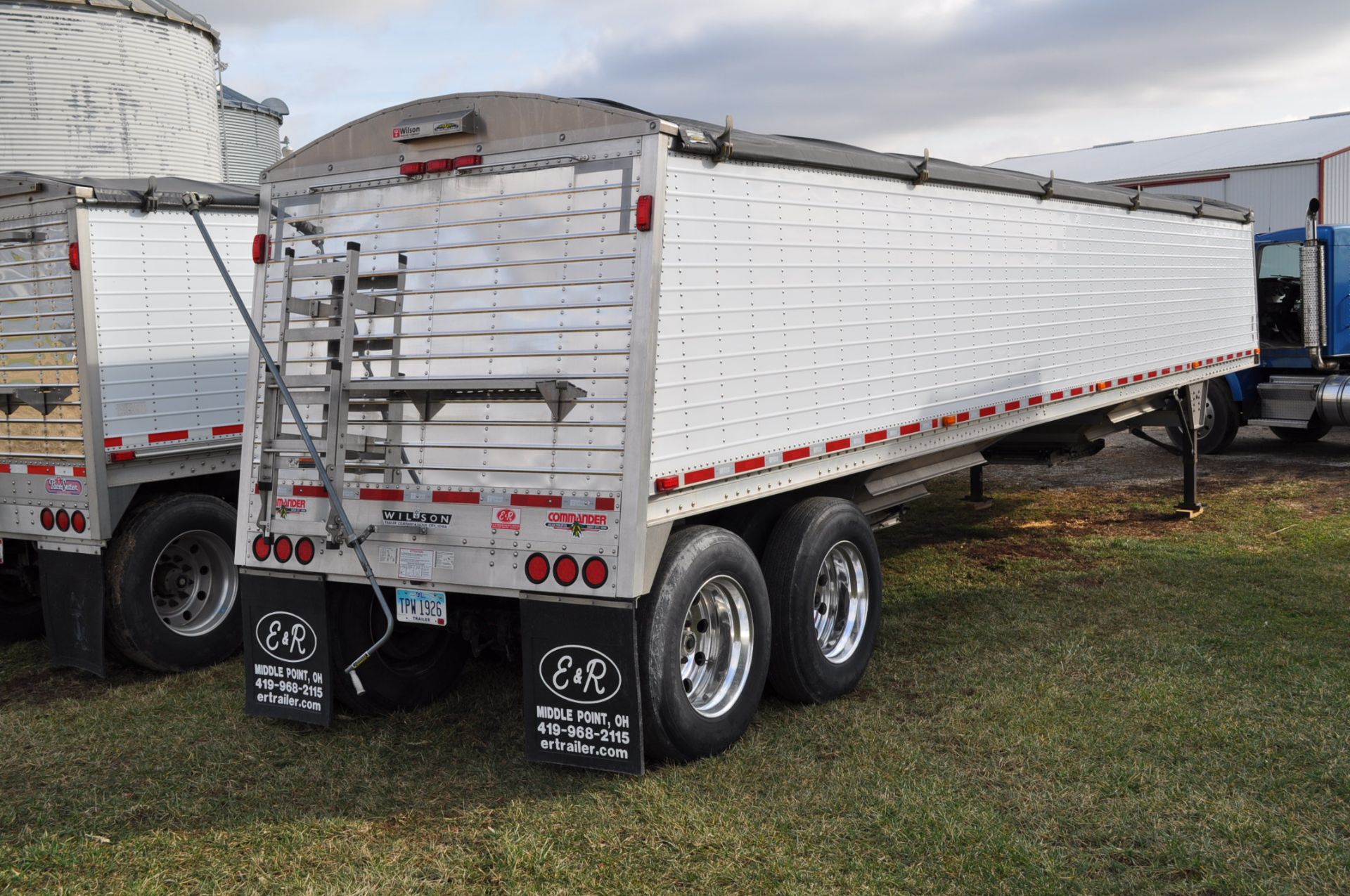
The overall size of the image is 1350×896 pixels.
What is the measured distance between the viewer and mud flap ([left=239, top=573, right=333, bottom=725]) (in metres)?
5.65

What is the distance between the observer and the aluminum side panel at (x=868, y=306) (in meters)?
5.17

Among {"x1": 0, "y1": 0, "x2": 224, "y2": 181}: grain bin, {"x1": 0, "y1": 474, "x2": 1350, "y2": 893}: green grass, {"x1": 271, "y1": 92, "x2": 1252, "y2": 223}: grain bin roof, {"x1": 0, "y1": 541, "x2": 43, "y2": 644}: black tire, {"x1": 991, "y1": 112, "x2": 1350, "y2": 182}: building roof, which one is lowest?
{"x1": 0, "y1": 474, "x2": 1350, "y2": 893}: green grass

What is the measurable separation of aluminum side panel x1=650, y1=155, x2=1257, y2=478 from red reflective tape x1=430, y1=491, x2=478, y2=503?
86 cm

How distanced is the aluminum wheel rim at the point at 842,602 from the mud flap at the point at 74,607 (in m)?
4.22

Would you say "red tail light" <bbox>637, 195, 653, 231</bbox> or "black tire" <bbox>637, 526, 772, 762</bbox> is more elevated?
"red tail light" <bbox>637, 195, 653, 231</bbox>

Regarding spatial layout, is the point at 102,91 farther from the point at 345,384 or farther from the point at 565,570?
the point at 565,570

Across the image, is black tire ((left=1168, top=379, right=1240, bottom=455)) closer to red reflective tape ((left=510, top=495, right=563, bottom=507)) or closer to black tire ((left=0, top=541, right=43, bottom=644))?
red reflective tape ((left=510, top=495, right=563, bottom=507))

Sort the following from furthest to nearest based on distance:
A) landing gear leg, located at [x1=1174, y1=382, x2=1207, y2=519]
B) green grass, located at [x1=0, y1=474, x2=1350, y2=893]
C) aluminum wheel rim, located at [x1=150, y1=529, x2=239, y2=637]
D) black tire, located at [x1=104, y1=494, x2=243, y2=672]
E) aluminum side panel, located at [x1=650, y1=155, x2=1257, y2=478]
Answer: landing gear leg, located at [x1=1174, y1=382, x2=1207, y2=519], aluminum wheel rim, located at [x1=150, y1=529, x2=239, y2=637], black tire, located at [x1=104, y1=494, x2=243, y2=672], aluminum side panel, located at [x1=650, y1=155, x2=1257, y2=478], green grass, located at [x1=0, y1=474, x2=1350, y2=893]

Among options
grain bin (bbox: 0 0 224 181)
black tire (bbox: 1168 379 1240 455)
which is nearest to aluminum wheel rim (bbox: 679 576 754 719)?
grain bin (bbox: 0 0 224 181)

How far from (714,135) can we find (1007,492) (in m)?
9.04

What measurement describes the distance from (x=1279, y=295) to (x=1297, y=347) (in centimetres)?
84

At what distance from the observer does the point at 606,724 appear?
16.3ft

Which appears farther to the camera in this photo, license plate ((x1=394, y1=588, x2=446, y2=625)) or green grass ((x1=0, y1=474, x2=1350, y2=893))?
license plate ((x1=394, y1=588, x2=446, y2=625))

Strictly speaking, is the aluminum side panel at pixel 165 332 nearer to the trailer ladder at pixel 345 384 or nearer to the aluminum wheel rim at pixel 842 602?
the trailer ladder at pixel 345 384
